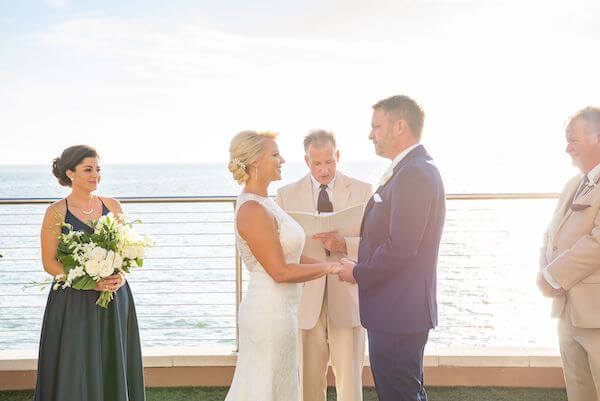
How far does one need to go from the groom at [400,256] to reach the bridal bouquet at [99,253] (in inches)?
53.1

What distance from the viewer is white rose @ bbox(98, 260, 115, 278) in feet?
12.6

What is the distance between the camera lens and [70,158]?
4.13m

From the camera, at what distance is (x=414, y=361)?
320 cm

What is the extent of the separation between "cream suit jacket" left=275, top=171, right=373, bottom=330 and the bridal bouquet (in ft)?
2.74

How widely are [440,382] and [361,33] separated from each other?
57.2 meters

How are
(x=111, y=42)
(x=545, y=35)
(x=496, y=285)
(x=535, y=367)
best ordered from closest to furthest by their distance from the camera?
(x=535, y=367)
(x=496, y=285)
(x=545, y=35)
(x=111, y=42)

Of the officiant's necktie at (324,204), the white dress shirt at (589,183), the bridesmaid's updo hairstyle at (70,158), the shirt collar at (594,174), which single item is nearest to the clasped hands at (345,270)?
the officiant's necktie at (324,204)

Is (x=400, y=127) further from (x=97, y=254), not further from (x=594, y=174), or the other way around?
(x=97, y=254)

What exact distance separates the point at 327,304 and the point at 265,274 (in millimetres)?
747

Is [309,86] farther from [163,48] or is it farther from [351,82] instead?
[163,48]

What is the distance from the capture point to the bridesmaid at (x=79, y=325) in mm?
4023

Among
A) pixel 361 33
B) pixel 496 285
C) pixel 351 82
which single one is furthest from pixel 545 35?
pixel 496 285

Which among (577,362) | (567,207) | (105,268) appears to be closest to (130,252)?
(105,268)

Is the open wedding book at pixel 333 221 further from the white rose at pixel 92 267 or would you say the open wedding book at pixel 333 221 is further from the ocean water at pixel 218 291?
the white rose at pixel 92 267
